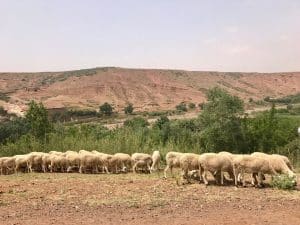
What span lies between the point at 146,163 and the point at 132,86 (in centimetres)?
9069

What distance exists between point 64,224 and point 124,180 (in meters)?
6.49

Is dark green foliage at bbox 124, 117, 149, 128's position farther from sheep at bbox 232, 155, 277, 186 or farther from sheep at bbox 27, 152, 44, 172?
sheep at bbox 232, 155, 277, 186

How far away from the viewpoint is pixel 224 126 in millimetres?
29484

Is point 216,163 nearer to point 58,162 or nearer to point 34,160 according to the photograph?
point 58,162

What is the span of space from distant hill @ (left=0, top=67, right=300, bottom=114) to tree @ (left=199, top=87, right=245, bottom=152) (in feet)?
190

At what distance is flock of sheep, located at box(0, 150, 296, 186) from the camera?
642 inches

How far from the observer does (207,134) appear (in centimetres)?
2941

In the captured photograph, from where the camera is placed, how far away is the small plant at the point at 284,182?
15258mm

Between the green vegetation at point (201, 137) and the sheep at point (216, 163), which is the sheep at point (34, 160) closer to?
the green vegetation at point (201, 137)

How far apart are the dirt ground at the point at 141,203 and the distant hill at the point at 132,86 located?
224 feet

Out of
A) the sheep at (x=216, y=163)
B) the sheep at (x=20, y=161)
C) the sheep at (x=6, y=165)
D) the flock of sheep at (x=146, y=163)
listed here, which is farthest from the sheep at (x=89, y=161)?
the sheep at (x=216, y=163)

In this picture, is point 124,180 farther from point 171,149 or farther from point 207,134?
point 207,134

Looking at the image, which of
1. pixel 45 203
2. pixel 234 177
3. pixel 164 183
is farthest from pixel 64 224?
pixel 234 177

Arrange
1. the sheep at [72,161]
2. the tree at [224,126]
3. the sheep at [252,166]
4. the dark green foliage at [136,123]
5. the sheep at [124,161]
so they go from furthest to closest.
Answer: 1. the dark green foliage at [136,123]
2. the tree at [224,126]
3. the sheep at [72,161]
4. the sheep at [124,161]
5. the sheep at [252,166]
